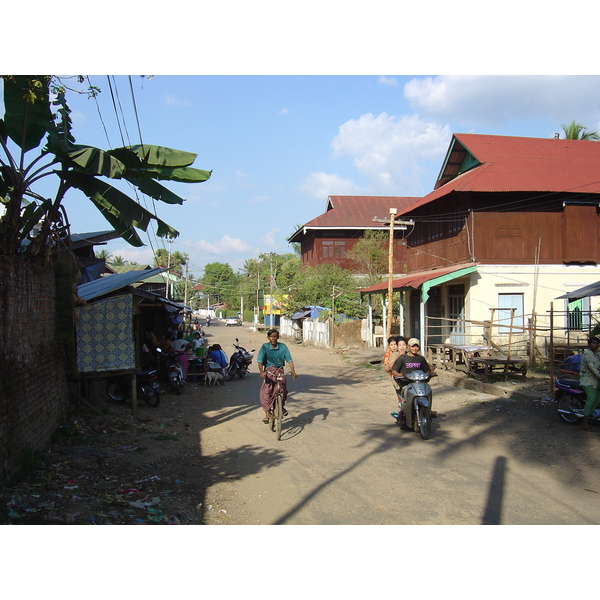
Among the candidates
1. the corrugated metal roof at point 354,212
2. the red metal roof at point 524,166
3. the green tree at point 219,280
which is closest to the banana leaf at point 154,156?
the red metal roof at point 524,166

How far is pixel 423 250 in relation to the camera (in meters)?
26.7

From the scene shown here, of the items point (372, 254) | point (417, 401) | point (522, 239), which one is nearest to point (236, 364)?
point (417, 401)

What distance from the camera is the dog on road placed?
16.7 m

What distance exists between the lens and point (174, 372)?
14523 millimetres

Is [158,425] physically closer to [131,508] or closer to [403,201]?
[131,508]

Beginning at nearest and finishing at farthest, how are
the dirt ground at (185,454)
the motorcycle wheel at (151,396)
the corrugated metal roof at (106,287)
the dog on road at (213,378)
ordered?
1. the dirt ground at (185,454)
2. the corrugated metal roof at (106,287)
3. the motorcycle wheel at (151,396)
4. the dog on road at (213,378)

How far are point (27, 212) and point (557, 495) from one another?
27.0 ft

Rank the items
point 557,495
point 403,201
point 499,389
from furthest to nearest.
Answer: point 403,201 → point 499,389 → point 557,495

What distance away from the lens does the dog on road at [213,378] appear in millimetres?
16656

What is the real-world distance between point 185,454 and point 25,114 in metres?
5.33

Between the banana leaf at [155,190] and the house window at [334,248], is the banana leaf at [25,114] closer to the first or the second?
the banana leaf at [155,190]

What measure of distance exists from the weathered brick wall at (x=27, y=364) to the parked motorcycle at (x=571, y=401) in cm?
832

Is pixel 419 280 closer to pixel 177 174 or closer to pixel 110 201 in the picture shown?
pixel 177 174

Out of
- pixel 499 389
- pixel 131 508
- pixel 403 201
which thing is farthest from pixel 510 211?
pixel 403 201
